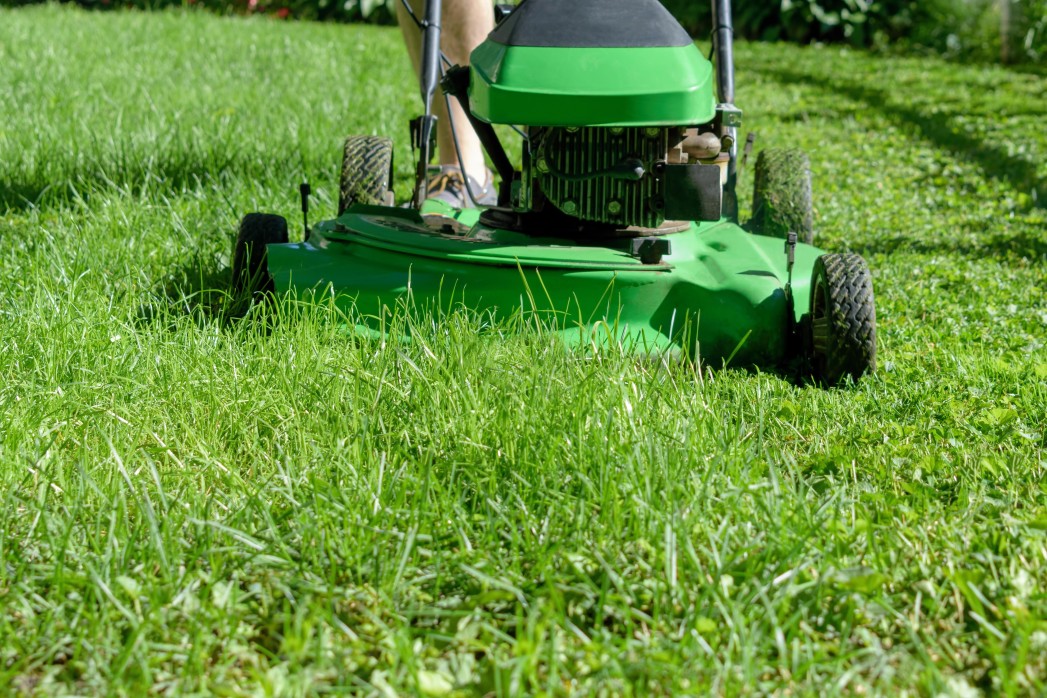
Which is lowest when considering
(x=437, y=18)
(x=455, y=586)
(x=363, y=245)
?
(x=455, y=586)

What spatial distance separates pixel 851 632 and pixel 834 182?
3689 mm

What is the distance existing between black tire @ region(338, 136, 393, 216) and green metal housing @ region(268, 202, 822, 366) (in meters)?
0.63

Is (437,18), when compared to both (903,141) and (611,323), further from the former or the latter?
(903,141)

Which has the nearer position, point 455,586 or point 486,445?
point 455,586

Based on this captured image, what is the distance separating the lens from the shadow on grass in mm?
4949

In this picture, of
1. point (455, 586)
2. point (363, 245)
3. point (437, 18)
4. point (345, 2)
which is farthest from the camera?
point (345, 2)

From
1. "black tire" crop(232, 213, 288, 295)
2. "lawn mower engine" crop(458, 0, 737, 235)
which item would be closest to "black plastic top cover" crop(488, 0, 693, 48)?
"lawn mower engine" crop(458, 0, 737, 235)

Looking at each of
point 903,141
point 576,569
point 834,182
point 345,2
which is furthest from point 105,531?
point 345,2

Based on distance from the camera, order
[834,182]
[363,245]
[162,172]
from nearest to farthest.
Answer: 1. [363,245]
2. [162,172]
3. [834,182]

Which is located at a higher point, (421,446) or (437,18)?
(437,18)

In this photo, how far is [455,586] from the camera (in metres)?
1.64

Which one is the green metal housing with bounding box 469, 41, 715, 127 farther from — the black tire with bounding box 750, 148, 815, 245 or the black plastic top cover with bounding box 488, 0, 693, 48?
the black tire with bounding box 750, 148, 815, 245

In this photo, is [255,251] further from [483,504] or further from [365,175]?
[483,504]

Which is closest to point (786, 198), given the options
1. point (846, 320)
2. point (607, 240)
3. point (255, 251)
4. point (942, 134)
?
point (607, 240)
